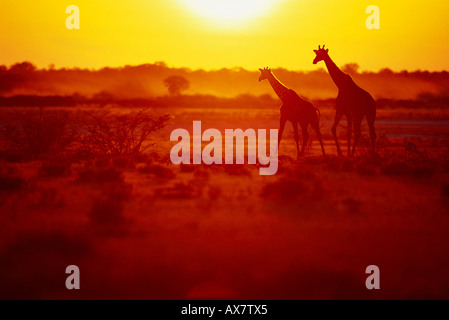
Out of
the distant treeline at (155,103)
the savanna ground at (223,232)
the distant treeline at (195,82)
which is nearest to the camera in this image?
the savanna ground at (223,232)

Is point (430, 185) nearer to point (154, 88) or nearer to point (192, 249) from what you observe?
point (192, 249)

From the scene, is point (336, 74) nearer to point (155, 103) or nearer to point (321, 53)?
point (321, 53)

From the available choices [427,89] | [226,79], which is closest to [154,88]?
[226,79]

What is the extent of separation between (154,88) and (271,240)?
99.3 m

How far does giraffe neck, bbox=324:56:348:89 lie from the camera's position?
17.4 metres

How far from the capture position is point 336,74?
57.8ft

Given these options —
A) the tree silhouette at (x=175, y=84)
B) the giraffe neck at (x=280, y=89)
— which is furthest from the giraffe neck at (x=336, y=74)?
the tree silhouette at (x=175, y=84)

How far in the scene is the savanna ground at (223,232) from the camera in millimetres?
7301

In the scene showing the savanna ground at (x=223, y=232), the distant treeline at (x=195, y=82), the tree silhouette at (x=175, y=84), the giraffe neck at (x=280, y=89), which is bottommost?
the savanna ground at (x=223, y=232)

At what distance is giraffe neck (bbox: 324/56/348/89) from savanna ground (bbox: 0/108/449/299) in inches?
85.0

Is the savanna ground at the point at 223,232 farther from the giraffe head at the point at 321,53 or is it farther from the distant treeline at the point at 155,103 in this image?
the distant treeline at the point at 155,103

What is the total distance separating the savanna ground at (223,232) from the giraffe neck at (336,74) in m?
2.16

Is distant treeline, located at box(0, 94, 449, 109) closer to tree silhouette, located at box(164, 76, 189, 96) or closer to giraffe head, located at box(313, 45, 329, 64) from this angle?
tree silhouette, located at box(164, 76, 189, 96)

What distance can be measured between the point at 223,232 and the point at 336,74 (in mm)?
9069
